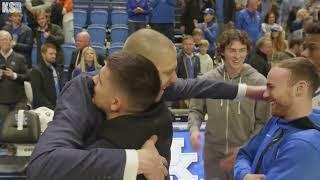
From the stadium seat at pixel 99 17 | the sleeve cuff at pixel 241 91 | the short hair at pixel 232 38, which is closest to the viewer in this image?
the sleeve cuff at pixel 241 91

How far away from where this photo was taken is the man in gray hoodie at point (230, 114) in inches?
162

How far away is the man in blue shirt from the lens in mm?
11719

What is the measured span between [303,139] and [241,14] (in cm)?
1010

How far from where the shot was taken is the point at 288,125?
2107 mm

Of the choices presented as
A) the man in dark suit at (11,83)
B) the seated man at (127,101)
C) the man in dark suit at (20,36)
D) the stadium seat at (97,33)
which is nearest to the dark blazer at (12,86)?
the man in dark suit at (11,83)

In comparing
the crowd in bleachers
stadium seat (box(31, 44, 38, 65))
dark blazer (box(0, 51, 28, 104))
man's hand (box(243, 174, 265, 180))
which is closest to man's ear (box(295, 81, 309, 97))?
man's hand (box(243, 174, 265, 180))

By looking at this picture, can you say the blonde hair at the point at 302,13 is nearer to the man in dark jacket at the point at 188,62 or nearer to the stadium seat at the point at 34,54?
the man in dark jacket at the point at 188,62

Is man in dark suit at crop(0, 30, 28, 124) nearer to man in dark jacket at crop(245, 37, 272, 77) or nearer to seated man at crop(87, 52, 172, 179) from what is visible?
man in dark jacket at crop(245, 37, 272, 77)

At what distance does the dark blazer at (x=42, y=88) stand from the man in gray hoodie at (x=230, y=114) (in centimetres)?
408

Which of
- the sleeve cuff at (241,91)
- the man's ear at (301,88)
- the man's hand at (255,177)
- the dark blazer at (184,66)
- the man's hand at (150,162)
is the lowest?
the dark blazer at (184,66)

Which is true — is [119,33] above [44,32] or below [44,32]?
below

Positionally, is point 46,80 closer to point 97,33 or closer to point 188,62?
point 188,62

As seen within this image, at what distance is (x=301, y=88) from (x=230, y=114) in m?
2.12

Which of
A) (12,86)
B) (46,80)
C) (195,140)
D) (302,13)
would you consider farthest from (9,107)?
(302,13)
